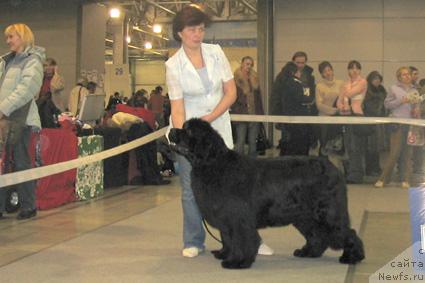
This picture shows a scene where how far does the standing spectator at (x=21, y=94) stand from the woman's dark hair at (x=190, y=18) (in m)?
1.90

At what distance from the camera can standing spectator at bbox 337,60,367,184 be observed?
7.77m

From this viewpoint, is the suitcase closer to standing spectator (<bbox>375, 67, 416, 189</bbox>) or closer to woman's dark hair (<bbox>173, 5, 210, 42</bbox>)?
woman's dark hair (<bbox>173, 5, 210, 42</bbox>)

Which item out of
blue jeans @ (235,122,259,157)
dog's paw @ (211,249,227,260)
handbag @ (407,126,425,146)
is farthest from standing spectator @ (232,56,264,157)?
dog's paw @ (211,249,227,260)

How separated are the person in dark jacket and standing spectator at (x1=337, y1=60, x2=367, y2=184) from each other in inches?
16.8

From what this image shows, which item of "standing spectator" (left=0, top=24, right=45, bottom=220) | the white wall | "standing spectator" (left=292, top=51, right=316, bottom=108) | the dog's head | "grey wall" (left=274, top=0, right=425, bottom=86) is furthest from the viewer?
the white wall

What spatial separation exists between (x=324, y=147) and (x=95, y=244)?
13.3 feet

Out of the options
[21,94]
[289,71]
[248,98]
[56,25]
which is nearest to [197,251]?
[21,94]

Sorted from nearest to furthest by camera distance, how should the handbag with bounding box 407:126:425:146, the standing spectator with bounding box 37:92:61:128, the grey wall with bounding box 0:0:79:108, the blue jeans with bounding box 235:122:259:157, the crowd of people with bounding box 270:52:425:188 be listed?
the standing spectator with bounding box 37:92:61:128 → the handbag with bounding box 407:126:425:146 → the crowd of people with bounding box 270:52:425:188 → the blue jeans with bounding box 235:122:259:157 → the grey wall with bounding box 0:0:79:108

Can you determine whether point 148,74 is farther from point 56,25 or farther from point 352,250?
point 352,250

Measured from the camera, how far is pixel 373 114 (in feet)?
25.7

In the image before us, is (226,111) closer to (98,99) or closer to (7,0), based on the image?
(98,99)

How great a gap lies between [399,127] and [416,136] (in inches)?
8.8

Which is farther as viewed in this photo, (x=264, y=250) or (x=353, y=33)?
(x=353, y=33)

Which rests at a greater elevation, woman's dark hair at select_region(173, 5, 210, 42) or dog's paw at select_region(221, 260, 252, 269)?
woman's dark hair at select_region(173, 5, 210, 42)
